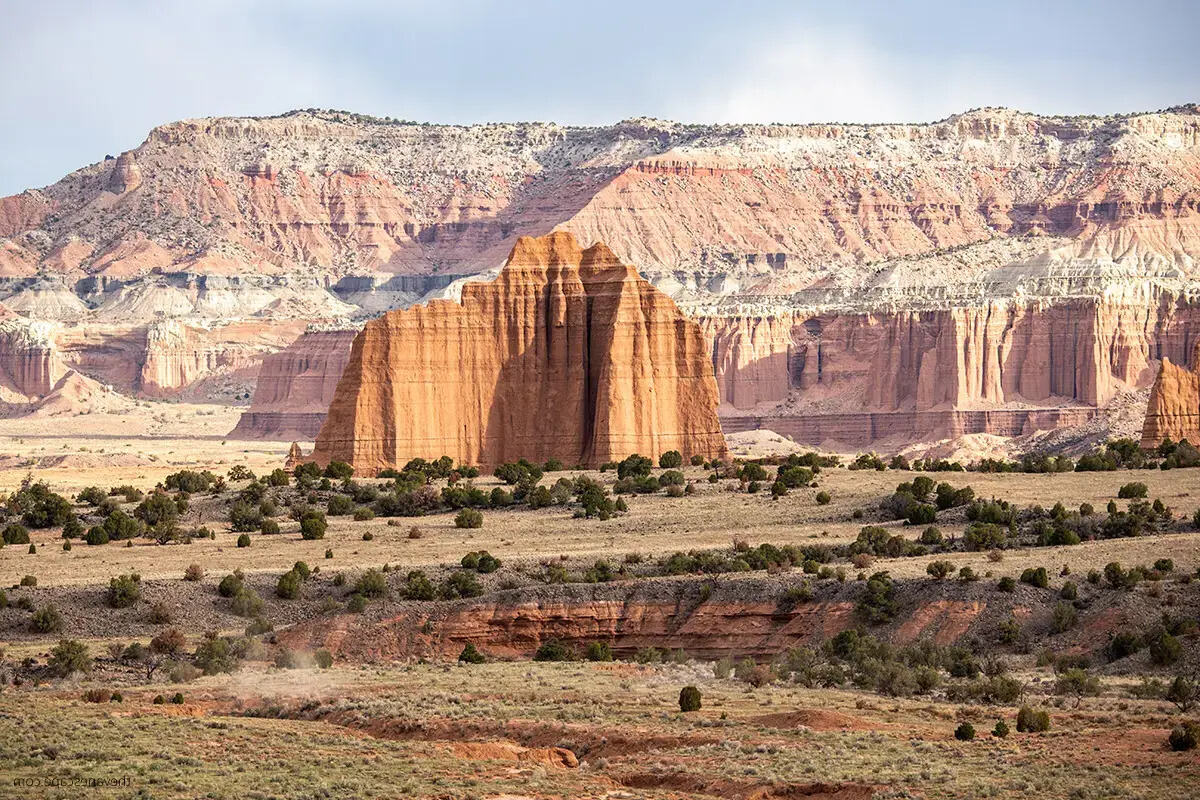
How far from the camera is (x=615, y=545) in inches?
2598

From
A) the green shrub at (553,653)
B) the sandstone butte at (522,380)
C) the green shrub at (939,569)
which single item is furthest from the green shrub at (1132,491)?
the green shrub at (553,653)

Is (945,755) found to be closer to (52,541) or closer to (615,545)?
(615,545)

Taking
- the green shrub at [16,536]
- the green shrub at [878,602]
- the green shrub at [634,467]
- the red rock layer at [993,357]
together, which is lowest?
the green shrub at [878,602]

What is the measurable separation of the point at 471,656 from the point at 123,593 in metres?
8.62

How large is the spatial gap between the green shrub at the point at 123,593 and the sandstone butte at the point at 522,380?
28356 millimetres

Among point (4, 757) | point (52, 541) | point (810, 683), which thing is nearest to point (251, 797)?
point (4, 757)

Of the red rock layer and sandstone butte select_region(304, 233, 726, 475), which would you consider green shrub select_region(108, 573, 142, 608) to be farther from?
the red rock layer

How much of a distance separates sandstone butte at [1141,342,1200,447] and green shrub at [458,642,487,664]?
147 ft

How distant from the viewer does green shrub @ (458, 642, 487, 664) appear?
5238 centimetres

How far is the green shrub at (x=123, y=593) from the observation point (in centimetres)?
5634

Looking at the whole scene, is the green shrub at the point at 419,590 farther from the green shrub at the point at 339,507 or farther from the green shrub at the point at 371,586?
the green shrub at the point at 339,507

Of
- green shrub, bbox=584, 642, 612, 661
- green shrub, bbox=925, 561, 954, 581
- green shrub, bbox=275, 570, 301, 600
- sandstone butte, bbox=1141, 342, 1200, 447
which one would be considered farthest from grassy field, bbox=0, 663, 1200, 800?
sandstone butte, bbox=1141, 342, 1200, 447

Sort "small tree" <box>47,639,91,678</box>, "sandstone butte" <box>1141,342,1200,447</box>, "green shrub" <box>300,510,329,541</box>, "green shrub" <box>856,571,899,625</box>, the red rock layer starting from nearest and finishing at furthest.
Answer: "small tree" <box>47,639,91,678</box> < "green shrub" <box>856,571,899,625</box> < "green shrub" <box>300,510,329,541</box> < "sandstone butte" <box>1141,342,1200,447</box> < the red rock layer

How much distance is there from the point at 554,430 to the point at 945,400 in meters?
88.6
